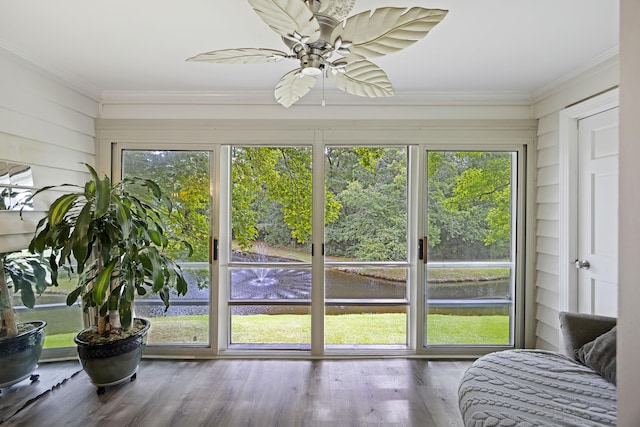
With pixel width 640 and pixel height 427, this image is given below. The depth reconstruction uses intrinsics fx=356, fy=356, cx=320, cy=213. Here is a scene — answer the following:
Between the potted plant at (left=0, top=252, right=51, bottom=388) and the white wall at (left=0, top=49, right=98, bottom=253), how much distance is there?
15 cm

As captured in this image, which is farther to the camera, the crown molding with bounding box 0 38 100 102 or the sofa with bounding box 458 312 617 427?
the crown molding with bounding box 0 38 100 102

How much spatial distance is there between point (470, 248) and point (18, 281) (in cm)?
352

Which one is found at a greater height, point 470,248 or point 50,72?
point 50,72

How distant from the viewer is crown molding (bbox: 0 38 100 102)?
89.9 inches

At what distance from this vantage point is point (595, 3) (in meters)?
1.76

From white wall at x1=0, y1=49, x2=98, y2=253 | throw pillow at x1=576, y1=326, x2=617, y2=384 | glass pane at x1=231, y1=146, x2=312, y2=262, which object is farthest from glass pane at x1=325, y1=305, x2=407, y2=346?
white wall at x1=0, y1=49, x2=98, y2=253

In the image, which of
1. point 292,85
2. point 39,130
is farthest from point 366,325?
point 39,130

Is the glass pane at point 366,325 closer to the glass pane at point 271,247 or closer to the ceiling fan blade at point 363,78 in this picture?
the glass pane at point 271,247

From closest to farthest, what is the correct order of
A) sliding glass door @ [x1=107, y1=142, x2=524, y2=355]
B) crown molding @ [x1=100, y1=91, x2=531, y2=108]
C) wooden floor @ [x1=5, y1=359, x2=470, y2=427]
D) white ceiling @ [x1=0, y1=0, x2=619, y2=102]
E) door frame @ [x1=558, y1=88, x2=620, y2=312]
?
white ceiling @ [x1=0, y1=0, x2=619, y2=102] < wooden floor @ [x1=5, y1=359, x2=470, y2=427] < door frame @ [x1=558, y1=88, x2=620, y2=312] < crown molding @ [x1=100, y1=91, x2=531, y2=108] < sliding glass door @ [x1=107, y1=142, x2=524, y2=355]

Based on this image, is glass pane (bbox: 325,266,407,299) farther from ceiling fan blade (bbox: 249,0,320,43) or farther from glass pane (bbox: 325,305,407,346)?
ceiling fan blade (bbox: 249,0,320,43)

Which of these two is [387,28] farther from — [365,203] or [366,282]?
[366,282]

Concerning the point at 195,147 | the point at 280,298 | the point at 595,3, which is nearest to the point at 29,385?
the point at 280,298

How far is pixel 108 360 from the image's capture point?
2514 millimetres

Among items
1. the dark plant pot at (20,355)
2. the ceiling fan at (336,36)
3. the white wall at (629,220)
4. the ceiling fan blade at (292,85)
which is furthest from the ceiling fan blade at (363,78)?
the dark plant pot at (20,355)
